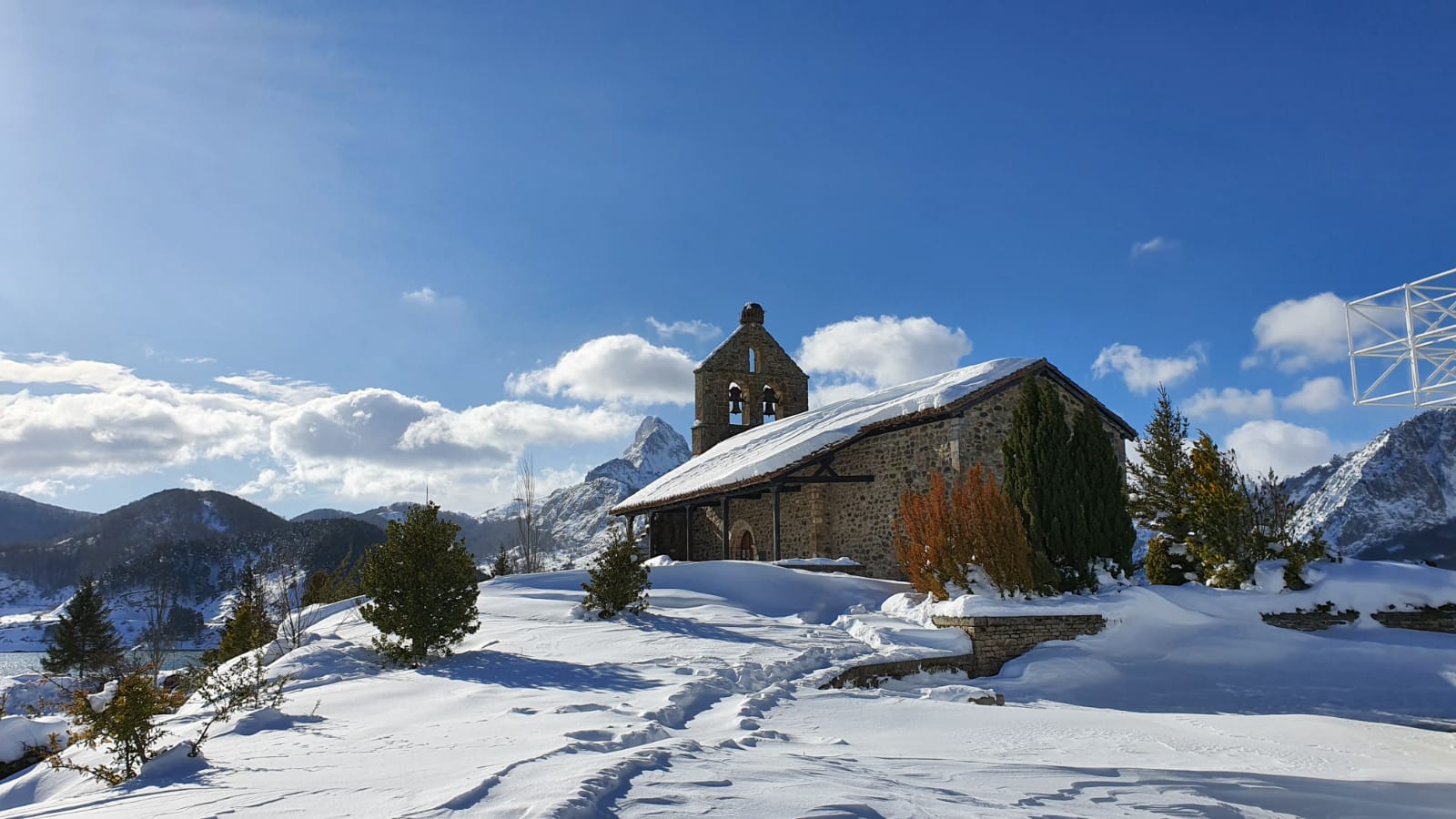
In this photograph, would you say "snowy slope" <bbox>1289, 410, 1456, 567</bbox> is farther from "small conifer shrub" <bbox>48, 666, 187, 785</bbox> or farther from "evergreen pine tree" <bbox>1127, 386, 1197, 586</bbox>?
"small conifer shrub" <bbox>48, 666, 187, 785</bbox>

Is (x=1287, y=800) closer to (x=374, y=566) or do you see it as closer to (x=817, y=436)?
(x=374, y=566)

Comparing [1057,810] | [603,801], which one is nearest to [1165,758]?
[1057,810]

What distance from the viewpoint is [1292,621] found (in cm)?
1226

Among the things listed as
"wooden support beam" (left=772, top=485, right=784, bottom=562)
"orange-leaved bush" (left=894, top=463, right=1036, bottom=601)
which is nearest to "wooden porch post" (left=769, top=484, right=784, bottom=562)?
"wooden support beam" (left=772, top=485, right=784, bottom=562)

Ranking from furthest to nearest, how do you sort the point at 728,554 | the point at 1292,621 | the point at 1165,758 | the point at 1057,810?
the point at 728,554 → the point at 1292,621 → the point at 1165,758 → the point at 1057,810

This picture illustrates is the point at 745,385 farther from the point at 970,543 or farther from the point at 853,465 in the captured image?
the point at 970,543

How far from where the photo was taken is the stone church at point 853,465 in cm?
1656

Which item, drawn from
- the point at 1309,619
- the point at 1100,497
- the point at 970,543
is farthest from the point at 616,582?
the point at 1309,619

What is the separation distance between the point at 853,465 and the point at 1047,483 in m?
5.28

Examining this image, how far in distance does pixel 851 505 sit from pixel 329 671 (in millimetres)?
11526

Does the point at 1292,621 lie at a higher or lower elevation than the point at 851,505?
lower

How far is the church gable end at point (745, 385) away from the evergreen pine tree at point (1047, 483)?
15.5 m

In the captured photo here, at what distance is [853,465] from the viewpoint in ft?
60.0

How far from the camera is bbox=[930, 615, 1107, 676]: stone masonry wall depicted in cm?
1072
